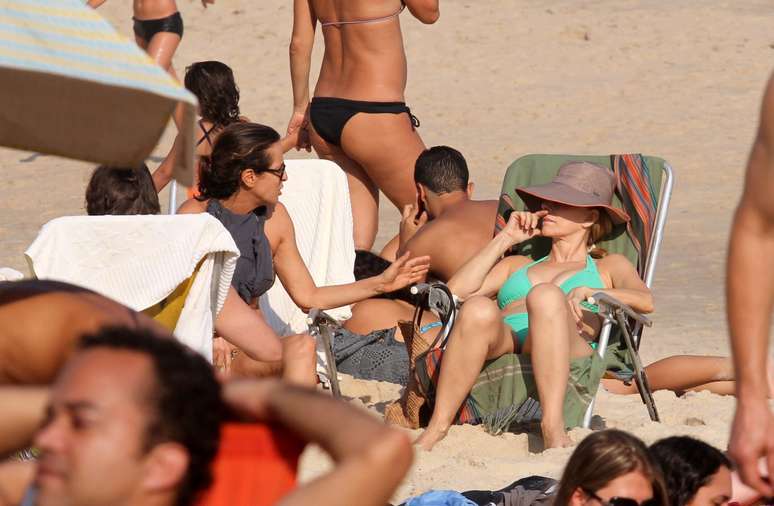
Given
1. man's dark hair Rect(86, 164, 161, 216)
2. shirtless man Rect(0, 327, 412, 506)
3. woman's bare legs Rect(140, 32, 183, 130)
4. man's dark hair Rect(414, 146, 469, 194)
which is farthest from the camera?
woman's bare legs Rect(140, 32, 183, 130)

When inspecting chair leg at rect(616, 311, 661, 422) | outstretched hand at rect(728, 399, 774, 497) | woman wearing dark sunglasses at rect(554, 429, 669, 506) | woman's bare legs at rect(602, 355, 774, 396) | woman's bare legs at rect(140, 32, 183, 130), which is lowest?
woman's bare legs at rect(140, 32, 183, 130)

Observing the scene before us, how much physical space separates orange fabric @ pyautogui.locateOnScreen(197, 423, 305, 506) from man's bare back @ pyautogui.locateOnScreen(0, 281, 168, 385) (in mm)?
506

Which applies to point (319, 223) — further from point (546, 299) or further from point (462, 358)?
point (546, 299)

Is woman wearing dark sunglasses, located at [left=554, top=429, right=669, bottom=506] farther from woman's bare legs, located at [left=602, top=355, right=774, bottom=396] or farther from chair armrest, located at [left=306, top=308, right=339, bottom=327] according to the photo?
woman's bare legs, located at [left=602, top=355, right=774, bottom=396]

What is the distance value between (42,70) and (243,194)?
3.31 meters

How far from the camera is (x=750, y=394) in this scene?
91.1 inches

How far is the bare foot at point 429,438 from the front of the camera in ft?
17.2

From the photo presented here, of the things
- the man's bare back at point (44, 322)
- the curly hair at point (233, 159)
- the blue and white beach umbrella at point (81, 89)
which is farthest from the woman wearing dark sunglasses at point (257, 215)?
the man's bare back at point (44, 322)

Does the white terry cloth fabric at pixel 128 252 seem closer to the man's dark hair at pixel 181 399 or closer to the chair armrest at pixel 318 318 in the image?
the chair armrest at pixel 318 318

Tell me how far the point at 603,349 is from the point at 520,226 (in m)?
0.74

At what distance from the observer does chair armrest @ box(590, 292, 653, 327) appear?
5480 millimetres

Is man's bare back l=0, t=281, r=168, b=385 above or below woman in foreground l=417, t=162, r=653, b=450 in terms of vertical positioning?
above

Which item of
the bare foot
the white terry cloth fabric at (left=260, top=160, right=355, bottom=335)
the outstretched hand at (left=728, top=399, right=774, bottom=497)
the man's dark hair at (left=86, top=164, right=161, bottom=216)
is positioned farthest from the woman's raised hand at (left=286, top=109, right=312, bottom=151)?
the outstretched hand at (left=728, top=399, right=774, bottom=497)

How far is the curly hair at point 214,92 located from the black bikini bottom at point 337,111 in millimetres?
442
